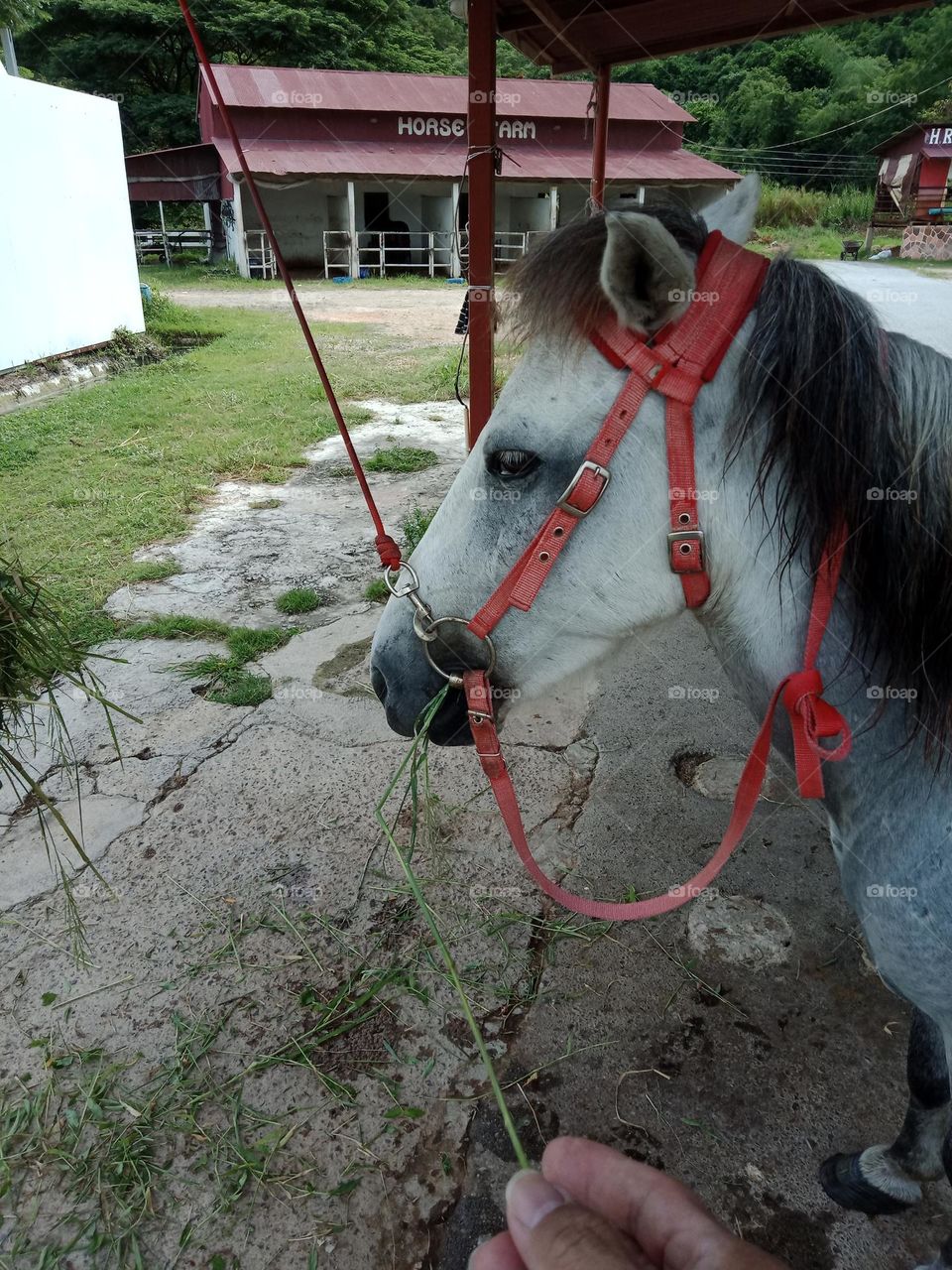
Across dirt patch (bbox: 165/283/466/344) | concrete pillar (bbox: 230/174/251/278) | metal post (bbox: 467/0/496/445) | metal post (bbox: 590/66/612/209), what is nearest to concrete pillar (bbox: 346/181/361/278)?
dirt patch (bbox: 165/283/466/344)

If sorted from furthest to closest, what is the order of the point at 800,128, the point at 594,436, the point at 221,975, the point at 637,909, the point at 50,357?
the point at 800,128 → the point at 50,357 → the point at 221,975 → the point at 637,909 → the point at 594,436

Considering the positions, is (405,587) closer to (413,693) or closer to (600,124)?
(413,693)

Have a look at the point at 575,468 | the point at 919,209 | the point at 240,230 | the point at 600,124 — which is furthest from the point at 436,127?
the point at 575,468

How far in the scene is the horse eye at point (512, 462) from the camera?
1357 millimetres

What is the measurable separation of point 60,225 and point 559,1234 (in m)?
12.8

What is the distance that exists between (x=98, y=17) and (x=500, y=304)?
3999cm

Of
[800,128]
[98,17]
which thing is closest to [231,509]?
[800,128]

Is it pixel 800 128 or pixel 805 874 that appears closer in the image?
pixel 805 874

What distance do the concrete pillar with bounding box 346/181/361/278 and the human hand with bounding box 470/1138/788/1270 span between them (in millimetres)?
23601

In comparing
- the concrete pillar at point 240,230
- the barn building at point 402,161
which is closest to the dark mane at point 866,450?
the barn building at point 402,161

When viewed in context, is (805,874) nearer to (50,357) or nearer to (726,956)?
(726,956)

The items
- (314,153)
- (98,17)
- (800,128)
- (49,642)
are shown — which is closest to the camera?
(49,642)

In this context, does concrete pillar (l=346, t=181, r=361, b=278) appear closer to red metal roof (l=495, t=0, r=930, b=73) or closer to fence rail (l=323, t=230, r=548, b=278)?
fence rail (l=323, t=230, r=548, b=278)

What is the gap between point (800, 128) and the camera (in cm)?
1614
